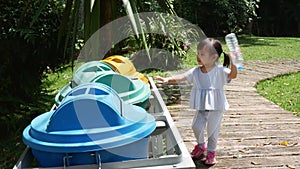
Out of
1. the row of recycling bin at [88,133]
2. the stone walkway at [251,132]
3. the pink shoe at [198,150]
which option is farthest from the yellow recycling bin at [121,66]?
the row of recycling bin at [88,133]

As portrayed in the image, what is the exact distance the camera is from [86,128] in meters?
1.56

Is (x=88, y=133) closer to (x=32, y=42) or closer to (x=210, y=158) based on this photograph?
(x=210, y=158)

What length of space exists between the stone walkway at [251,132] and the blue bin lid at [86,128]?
123 centimetres

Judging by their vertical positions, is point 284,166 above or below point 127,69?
below

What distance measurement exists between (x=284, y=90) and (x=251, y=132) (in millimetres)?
2213

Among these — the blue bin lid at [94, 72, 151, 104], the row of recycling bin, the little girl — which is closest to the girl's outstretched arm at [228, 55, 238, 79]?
the little girl

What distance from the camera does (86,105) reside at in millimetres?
1566

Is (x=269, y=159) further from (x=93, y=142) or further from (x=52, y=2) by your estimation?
(x=52, y=2)

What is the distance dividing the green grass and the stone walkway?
16 cm

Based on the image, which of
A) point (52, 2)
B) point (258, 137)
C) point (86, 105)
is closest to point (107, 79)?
point (86, 105)

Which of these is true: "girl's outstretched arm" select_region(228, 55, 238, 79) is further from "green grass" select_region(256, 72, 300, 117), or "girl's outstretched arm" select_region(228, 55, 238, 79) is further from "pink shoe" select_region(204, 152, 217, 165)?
"green grass" select_region(256, 72, 300, 117)

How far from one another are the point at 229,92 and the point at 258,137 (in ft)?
5.94

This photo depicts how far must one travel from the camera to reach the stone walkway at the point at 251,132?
2799 millimetres

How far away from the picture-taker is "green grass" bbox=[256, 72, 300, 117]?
4.57 m
